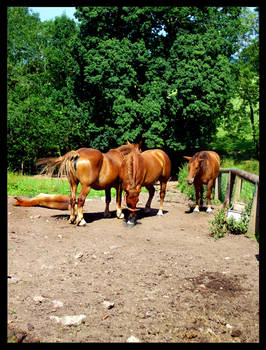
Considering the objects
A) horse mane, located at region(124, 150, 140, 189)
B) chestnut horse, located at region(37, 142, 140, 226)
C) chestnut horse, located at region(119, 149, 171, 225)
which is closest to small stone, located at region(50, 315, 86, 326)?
chestnut horse, located at region(119, 149, 171, 225)

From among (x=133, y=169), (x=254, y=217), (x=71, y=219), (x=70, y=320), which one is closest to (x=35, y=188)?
(x=71, y=219)

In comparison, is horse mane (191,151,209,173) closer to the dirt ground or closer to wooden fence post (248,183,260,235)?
the dirt ground

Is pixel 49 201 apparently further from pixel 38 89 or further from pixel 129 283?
pixel 38 89

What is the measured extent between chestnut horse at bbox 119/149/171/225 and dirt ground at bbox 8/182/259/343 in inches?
30.8

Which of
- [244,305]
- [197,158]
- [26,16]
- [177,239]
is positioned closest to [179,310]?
[244,305]

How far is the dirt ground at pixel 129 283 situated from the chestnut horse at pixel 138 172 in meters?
0.78

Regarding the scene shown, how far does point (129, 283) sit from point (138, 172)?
3844 mm

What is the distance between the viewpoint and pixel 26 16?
34.4 metres

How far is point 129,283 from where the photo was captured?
4883 millimetres

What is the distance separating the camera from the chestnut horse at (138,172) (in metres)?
8.15

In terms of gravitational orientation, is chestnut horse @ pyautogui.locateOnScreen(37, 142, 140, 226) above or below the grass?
above

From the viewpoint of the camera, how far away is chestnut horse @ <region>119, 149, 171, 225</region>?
815 cm

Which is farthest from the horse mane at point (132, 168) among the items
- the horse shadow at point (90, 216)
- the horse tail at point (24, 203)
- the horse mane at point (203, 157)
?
the horse tail at point (24, 203)


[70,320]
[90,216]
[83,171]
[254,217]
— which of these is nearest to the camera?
[70,320]
